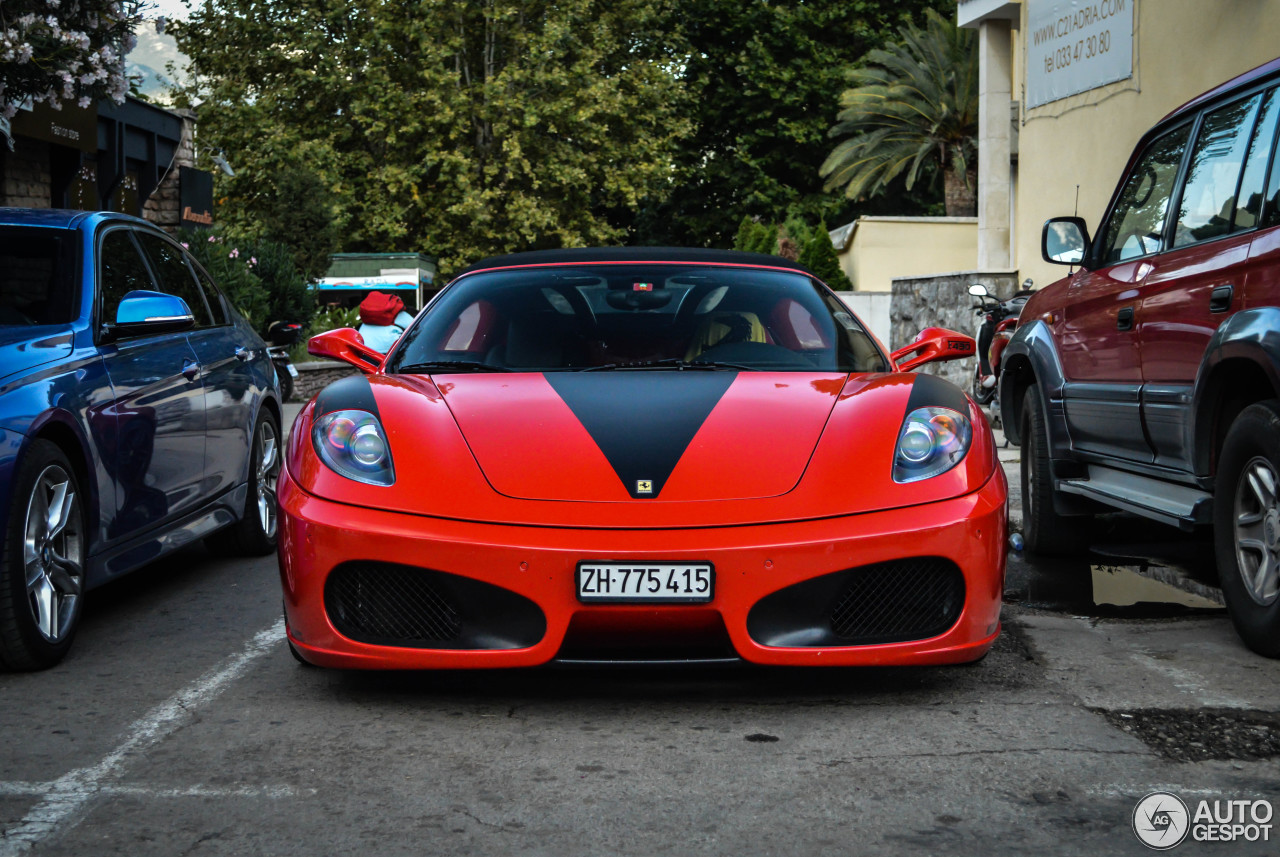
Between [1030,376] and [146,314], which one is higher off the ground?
[146,314]

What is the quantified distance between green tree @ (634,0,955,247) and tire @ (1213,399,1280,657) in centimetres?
4143

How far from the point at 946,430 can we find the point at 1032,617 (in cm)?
157

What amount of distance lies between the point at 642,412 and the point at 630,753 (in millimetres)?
1069

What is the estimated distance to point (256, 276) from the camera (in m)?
19.4

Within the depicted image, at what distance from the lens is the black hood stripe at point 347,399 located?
4363 millimetres

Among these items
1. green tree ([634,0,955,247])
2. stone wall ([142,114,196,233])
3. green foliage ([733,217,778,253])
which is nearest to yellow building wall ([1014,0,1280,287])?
stone wall ([142,114,196,233])

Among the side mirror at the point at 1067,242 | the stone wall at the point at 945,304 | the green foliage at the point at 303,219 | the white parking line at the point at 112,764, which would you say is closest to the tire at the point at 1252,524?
the side mirror at the point at 1067,242

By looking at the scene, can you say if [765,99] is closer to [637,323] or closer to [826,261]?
[826,261]

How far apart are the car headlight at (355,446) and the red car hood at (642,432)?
9.2 inches

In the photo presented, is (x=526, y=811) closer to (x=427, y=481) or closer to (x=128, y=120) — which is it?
(x=427, y=481)

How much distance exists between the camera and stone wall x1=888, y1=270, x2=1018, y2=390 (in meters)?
18.3

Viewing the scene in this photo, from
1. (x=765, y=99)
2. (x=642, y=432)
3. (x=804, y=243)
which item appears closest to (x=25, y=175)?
(x=642, y=432)

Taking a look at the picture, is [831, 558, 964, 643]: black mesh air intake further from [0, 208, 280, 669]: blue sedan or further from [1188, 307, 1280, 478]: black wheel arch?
[0, 208, 280, 669]: blue sedan

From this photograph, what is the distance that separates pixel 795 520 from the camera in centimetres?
393
